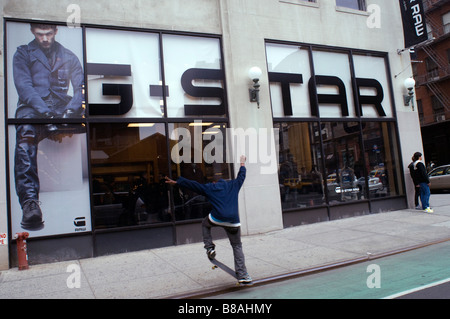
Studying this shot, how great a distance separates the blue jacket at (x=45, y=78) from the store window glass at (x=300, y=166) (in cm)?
549

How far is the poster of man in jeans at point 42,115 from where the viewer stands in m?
7.58

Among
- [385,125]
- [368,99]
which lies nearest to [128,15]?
[368,99]

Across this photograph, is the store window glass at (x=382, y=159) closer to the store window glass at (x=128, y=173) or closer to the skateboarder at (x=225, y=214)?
the store window glass at (x=128, y=173)

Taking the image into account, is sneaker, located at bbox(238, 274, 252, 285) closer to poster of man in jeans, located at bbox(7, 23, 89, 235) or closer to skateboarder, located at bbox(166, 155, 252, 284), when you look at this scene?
skateboarder, located at bbox(166, 155, 252, 284)

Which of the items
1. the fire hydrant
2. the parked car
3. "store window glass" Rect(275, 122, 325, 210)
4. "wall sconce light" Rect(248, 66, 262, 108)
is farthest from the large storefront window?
the parked car

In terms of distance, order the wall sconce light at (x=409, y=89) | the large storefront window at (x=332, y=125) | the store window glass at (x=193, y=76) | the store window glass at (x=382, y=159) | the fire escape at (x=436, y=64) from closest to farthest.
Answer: the store window glass at (x=193, y=76) → the large storefront window at (x=332, y=125) → the store window glass at (x=382, y=159) → the wall sconce light at (x=409, y=89) → the fire escape at (x=436, y=64)

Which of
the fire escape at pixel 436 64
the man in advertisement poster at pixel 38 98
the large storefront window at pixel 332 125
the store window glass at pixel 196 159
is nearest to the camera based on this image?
the man in advertisement poster at pixel 38 98

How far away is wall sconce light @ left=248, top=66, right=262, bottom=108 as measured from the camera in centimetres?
944

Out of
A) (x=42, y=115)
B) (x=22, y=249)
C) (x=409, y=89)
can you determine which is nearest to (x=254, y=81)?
(x=42, y=115)

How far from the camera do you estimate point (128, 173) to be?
8.46m

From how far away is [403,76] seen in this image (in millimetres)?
12297

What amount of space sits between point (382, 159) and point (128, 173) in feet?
27.8

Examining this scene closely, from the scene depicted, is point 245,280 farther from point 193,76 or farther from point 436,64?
point 436,64

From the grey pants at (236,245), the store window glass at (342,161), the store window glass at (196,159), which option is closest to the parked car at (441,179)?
the store window glass at (342,161)
